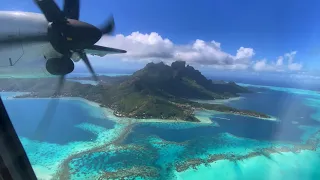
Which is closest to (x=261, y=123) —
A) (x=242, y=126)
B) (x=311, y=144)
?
(x=242, y=126)

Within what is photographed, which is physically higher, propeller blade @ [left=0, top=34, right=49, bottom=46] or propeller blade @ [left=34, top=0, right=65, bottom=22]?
propeller blade @ [left=34, top=0, right=65, bottom=22]

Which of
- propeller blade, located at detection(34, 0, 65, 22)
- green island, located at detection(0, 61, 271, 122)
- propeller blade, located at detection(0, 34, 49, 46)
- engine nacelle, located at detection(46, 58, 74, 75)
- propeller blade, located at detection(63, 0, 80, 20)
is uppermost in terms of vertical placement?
propeller blade, located at detection(63, 0, 80, 20)

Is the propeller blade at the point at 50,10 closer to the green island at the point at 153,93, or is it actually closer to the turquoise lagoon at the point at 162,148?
the green island at the point at 153,93

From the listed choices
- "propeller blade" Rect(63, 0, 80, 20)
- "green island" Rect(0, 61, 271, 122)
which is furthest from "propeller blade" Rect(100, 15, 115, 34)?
"green island" Rect(0, 61, 271, 122)

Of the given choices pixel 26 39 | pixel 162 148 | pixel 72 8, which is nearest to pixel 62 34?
pixel 26 39

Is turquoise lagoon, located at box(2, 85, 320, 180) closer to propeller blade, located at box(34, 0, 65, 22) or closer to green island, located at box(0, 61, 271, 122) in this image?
green island, located at box(0, 61, 271, 122)

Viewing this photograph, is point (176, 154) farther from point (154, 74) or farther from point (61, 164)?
point (154, 74)

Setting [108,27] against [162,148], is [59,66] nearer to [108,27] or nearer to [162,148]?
[108,27]
